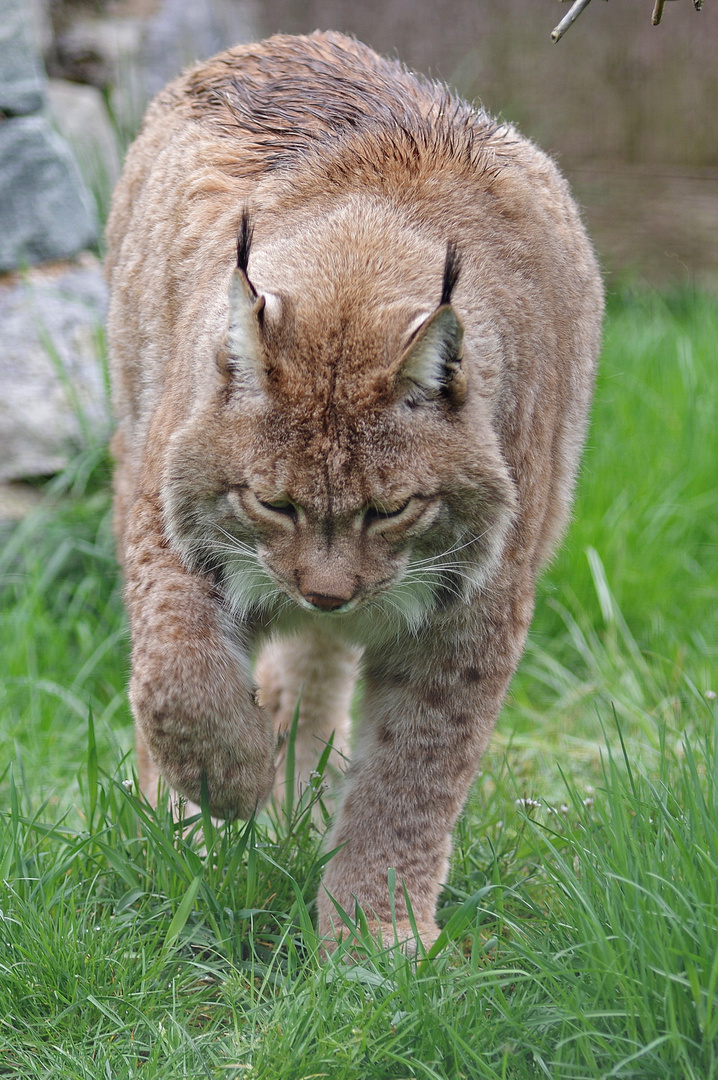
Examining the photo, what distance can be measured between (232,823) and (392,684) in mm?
496

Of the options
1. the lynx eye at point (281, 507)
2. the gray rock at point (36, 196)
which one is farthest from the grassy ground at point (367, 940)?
the gray rock at point (36, 196)

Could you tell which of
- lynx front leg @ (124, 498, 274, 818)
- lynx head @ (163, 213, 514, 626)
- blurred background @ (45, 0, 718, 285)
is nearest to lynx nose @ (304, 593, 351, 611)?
lynx head @ (163, 213, 514, 626)

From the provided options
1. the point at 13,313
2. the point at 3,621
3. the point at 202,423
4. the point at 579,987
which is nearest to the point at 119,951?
the point at 579,987

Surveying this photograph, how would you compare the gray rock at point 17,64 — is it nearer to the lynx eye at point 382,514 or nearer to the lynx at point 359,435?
the lynx at point 359,435

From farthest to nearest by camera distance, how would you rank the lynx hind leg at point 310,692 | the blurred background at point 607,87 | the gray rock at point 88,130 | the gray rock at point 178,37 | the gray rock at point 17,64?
the blurred background at point 607,87 < the gray rock at point 178,37 < the gray rock at point 88,130 < the gray rock at point 17,64 < the lynx hind leg at point 310,692

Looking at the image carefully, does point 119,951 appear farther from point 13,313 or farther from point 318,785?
point 13,313

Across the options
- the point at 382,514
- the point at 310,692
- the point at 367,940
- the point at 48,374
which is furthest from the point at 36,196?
the point at 367,940

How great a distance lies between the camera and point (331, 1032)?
7.13 feet

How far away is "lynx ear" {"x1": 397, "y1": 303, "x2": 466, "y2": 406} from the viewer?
2279mm

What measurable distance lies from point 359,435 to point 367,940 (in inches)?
41.1

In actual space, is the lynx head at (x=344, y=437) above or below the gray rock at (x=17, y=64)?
below

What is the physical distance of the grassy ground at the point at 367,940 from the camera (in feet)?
6.84

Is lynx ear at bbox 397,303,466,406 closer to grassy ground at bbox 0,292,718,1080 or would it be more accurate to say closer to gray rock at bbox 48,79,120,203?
grassy ground at bbox 0,292,718,1080

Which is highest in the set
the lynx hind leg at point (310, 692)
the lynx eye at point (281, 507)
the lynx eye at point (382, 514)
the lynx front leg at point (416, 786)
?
the lynx eye at point (382, 514)
